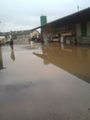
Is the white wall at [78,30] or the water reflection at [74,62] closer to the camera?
the water reflection at [74,62]

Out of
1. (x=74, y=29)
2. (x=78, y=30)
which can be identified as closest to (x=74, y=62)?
(x=78, y=30)

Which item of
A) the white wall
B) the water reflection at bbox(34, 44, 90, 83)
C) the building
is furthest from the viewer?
the white wall

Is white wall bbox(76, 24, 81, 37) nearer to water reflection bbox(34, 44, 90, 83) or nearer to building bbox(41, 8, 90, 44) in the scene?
building bbox(41, 8, 90, 44)

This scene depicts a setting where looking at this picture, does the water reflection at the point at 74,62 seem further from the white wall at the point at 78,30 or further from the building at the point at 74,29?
the white wall at the point at 78,30

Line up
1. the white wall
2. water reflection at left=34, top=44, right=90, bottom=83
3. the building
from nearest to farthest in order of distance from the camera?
water reflection at left=34, top=44, right=90, bottom=83 < the building < the white wall

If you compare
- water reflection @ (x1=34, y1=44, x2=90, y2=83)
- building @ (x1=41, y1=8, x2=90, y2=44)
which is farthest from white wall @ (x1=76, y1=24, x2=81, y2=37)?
water reflection @ (x1=34, y1=44, x2=90, y2=83)

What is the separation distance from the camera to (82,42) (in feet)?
79.2

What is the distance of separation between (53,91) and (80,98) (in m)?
0.98

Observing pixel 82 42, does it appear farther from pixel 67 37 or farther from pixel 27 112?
pixel 27 112

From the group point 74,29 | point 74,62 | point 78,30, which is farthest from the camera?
point 74,29

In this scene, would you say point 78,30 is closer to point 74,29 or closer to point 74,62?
point 74,29

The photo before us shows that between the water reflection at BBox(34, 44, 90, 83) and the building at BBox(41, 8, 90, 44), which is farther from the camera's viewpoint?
the building at BBox(41, 8, 90, 44)

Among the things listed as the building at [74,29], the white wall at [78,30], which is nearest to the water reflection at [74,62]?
the building at [74,29]

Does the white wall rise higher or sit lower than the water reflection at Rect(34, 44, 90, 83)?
higher
